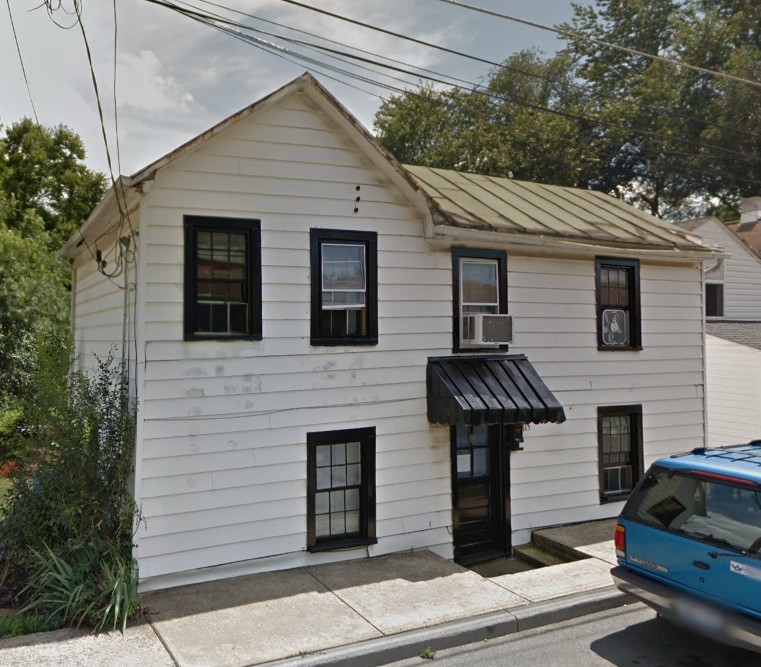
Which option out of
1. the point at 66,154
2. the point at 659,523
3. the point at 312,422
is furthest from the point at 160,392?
the point at 66,154

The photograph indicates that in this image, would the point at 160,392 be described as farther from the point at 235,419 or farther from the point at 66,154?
the point at 66,154

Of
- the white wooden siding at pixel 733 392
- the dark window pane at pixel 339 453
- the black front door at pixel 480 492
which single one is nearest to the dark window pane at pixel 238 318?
the dark window pane at pixel 339 453

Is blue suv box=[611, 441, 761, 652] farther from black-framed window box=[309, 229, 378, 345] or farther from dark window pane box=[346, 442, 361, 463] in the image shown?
black-framed window box=[309, 229, 378, 345]

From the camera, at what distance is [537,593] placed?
7137 mm

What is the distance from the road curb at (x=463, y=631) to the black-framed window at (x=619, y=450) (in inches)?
134

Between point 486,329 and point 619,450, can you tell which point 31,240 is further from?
point 619,450

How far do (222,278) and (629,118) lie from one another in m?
32.3

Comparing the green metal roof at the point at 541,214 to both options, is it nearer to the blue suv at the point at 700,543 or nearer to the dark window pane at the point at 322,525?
the dark window pane at the point at 322,525

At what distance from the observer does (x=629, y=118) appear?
3388 cm

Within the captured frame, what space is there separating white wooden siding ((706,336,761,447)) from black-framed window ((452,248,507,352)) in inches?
331

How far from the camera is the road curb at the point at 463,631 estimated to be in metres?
5.62

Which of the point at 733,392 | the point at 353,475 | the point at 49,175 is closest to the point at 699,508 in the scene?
the point at 353,475

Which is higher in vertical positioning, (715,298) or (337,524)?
(715,298)

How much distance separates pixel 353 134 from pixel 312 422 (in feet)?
12.2
